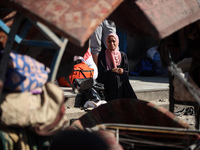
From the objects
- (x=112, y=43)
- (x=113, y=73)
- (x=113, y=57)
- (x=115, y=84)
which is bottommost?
(x=115, y=84)

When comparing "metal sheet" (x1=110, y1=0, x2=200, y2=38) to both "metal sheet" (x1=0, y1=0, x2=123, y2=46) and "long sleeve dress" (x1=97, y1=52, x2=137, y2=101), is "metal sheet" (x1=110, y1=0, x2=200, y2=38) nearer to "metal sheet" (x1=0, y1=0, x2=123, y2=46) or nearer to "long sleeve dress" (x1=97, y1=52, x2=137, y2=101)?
"metal sheet" (x1=0, y1=0, x2=123, y2=46)

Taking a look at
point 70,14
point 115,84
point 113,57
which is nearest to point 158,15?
point 70,14

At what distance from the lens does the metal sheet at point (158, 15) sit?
235cm

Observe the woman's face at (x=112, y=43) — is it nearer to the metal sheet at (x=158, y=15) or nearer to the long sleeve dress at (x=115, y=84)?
the long sleeve dress at (x=115, y=84)

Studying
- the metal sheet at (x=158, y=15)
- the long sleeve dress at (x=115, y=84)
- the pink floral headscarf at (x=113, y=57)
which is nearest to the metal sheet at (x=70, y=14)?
the metal sheet at (x=158, y=15)

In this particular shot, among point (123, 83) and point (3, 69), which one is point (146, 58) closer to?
point (123, 83)

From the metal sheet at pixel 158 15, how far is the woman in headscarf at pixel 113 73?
9.38ft

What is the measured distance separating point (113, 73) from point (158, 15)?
3.29 m

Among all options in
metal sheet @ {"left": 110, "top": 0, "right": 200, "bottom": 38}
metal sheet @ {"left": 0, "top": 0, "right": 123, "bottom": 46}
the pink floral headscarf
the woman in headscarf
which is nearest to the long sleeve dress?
the woman in headscarf

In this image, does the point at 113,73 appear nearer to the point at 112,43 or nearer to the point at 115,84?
the point at 115,84

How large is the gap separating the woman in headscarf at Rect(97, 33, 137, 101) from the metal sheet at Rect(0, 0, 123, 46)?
138 inches

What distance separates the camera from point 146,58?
29.5ft

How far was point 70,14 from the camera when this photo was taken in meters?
2.07

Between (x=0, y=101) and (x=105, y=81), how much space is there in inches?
145
